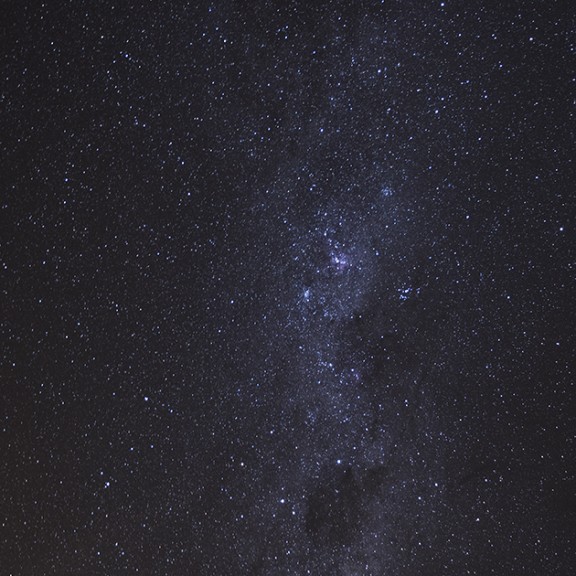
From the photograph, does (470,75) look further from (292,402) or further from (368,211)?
(292,402)

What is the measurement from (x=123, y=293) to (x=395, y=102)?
36.4 inches

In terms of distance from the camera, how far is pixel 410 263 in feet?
5.56

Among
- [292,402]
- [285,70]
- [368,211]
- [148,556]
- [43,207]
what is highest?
[285,70]

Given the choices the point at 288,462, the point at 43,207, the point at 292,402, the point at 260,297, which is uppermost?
the point at 43,207

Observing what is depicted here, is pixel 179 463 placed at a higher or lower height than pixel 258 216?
lower

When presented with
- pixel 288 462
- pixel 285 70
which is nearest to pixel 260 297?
pixel 288 462

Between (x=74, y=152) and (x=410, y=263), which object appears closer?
(x=74, y=152)

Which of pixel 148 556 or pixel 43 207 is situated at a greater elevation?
pixel 43 207

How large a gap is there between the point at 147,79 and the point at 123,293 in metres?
0.57

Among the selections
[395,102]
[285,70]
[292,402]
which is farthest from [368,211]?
[292,402]

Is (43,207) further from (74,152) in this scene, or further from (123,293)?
(123,293)

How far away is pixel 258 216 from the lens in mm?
1618

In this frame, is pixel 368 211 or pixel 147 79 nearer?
pixel 147 79

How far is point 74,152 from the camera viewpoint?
153 cm
